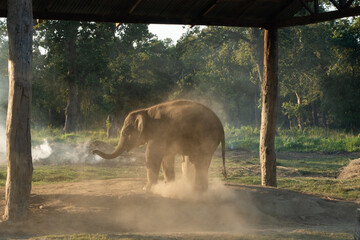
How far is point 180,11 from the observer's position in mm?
11570

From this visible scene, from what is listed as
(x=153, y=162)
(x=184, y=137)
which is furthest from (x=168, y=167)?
(x=184, y=137)

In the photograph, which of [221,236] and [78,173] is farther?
[78,173]

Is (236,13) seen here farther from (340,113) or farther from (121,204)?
(340,113)

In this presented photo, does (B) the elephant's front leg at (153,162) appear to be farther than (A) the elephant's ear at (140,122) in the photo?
No

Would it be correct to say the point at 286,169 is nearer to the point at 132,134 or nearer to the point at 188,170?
the point at 188,170

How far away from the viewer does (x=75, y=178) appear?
617 inches

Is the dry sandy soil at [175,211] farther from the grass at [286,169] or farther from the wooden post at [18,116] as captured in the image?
the grass at [286,169]

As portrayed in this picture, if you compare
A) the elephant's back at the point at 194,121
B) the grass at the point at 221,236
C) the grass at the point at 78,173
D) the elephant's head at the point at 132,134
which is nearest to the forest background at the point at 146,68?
the grass at the point at 78,173

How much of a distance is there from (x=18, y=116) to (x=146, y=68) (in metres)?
29.9

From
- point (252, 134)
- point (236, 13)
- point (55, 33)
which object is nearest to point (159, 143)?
point (236, 13)

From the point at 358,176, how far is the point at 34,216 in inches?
457

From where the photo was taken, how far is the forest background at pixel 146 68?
33406mm

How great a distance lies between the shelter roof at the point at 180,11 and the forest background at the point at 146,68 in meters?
20.9

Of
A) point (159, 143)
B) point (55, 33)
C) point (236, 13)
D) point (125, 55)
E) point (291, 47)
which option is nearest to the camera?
point (159, 143)
